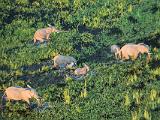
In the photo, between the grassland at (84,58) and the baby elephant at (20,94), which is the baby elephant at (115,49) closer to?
the grassland at (84,58)

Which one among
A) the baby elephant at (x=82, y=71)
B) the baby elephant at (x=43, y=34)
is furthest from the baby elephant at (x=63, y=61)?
the baby elephant at (x=43, y=34)

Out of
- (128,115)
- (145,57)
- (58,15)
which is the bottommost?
(128,115)

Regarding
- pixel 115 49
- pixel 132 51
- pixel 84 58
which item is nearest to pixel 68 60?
pixel 84 58

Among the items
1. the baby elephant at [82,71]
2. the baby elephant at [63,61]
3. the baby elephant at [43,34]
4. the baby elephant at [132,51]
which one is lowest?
the baby elephant at [82,71]

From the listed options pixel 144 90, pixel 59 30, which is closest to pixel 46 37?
pixel 59 30

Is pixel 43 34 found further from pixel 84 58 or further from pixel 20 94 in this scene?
pixel 20 94

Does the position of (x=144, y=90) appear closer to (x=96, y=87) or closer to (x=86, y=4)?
(x=96, y=87)
